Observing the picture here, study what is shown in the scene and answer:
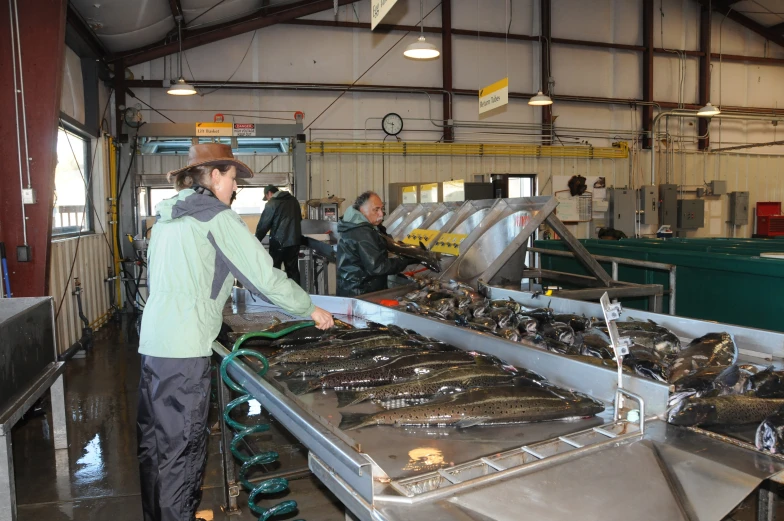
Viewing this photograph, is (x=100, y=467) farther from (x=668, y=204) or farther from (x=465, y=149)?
(x=668, y=204)

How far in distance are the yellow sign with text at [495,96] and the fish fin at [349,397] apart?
19.1ft

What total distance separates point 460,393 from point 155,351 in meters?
1.18

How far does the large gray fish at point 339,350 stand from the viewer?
2.50m

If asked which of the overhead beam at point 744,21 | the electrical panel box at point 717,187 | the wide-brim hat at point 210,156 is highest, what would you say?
the overhead beam at point 744,21

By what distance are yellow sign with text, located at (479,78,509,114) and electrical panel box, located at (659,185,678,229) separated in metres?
6.00

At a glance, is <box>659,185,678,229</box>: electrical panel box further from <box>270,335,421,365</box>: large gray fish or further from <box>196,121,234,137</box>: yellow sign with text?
<box>270,335,421,365</box>: large gray fish

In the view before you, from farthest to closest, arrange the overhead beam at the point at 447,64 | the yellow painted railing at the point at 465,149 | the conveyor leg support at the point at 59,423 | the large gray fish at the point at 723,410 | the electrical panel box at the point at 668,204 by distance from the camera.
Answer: the electrical panel box at the point at 668,204 → the overhead beam at the point at 447,64 → the yellow painted railing at the point at 465,149 → the conveyor leg support at the point at 59,423 → the large gray fish at the point at 723,410

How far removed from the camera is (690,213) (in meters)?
Result: 12.3

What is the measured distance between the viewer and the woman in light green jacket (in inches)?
89.1

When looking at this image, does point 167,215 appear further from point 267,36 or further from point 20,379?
point 267,36

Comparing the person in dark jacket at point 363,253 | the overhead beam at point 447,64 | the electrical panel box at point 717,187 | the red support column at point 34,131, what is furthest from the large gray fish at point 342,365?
the electrical panel box at point 717,187

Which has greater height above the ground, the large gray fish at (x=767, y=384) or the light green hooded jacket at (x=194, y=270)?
the light green hooded jacket at (x=194, y=270)

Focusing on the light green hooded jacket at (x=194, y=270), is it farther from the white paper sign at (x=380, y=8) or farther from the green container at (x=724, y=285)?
the green container at (x=724, y=285)

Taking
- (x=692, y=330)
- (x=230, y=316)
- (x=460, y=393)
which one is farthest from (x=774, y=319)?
(x=230, y=316)
